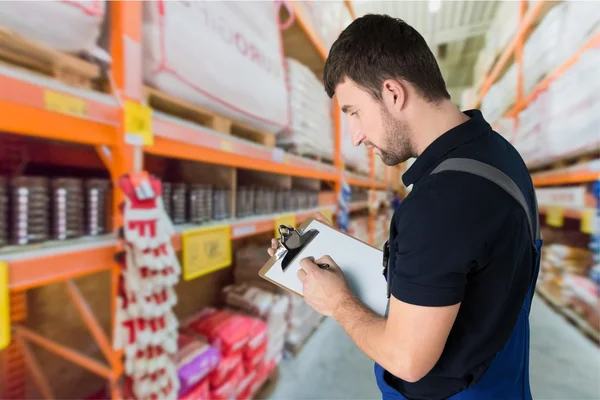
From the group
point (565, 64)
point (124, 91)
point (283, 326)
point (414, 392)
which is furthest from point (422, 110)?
point (565, 64)

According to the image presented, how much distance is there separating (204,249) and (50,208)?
0.55 meters

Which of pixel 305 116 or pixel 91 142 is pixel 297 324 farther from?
pixel 91 142

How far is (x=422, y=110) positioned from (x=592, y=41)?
88.8 inches

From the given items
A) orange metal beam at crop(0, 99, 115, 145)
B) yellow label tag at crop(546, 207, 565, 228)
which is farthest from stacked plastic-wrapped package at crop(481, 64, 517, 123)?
orange metal beam at crop(0, 99, 115, 145)

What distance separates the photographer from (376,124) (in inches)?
27.1

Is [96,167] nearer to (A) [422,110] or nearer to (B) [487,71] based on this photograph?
(A) [422,110]

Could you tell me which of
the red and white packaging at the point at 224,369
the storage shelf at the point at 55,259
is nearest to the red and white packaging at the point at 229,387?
the red and white packaging at the point at 224,369

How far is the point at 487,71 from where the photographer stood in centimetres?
488

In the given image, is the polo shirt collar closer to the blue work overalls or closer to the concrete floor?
the blue work overalls

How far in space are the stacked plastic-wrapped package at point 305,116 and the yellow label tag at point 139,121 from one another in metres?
1.17

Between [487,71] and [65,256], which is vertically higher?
[487,71]

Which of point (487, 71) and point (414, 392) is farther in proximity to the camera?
point (487, 71)

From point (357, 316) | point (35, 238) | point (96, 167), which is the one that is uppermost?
point (96, 167)

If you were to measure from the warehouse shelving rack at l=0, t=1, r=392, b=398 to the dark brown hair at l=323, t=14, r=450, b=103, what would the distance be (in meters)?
0.71
